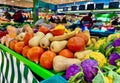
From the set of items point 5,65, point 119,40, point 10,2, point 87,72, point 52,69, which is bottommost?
point 5,65

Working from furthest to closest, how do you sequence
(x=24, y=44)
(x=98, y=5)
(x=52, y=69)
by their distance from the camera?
(x=98, y=5)
(x=24, y=44)
(x=52, y=69)

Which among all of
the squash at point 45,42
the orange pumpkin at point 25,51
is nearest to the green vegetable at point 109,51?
the squash at point 45,42

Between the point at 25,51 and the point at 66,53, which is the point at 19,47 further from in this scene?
the point at 66,53

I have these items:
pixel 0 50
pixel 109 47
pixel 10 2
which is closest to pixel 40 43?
pixel 109 47

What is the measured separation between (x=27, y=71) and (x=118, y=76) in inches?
36.6

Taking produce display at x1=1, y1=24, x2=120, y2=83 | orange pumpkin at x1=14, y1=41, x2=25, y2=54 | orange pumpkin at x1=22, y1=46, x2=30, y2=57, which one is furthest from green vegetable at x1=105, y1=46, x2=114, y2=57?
orange pumpkin at x1=14, y1=41, x2=25, y2=54

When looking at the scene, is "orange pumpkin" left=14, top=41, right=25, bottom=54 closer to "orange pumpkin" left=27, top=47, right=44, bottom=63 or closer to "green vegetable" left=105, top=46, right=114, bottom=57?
"orange pumpkin" left=27, top=47, right=44, bottom=63

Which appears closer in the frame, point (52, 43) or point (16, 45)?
point (52, 43)

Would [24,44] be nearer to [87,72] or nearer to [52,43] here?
[52,43]

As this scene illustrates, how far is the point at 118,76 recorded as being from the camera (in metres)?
1.00

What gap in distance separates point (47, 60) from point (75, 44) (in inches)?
10.3

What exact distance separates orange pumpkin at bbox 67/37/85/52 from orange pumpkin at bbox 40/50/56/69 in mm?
157

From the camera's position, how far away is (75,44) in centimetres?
154

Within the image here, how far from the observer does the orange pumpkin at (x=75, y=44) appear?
61.2 inches
